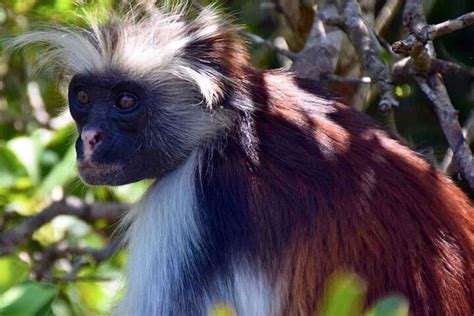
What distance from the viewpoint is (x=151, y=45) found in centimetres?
442

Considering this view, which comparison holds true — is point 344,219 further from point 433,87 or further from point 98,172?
point 98,172

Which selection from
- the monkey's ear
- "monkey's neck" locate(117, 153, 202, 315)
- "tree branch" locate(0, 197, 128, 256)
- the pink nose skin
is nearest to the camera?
"monkey's neck" locate(117, 153, 202, 315)

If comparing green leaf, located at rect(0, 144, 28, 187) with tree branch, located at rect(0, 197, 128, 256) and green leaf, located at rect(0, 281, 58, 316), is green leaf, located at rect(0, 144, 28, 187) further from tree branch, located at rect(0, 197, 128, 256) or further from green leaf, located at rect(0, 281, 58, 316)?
green leaf, located at rect(0, 281, 58, 316)

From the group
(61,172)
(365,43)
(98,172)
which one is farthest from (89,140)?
(365,43)

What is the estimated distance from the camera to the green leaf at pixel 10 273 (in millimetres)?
2785

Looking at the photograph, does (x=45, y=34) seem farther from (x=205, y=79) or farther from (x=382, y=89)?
(x=382, y=89)

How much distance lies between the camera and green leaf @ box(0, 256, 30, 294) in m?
2.78

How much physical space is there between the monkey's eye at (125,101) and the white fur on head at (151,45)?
10 centimetres

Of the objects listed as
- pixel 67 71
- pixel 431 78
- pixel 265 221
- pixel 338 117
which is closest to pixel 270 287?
pixel 265 221

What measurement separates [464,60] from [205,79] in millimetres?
1924

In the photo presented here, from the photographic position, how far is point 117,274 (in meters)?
5.34

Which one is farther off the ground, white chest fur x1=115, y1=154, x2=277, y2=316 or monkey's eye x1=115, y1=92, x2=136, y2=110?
monkey's eye x1=115, y1=92, x2=136, y2=110

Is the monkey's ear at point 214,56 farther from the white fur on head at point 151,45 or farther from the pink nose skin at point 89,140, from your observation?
the pink nose skin at point 89,140

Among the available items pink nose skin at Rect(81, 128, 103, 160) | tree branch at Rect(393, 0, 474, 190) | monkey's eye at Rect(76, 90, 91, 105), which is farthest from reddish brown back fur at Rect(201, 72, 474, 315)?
monkey's eye at Rect(76, 90, 91, 105)
